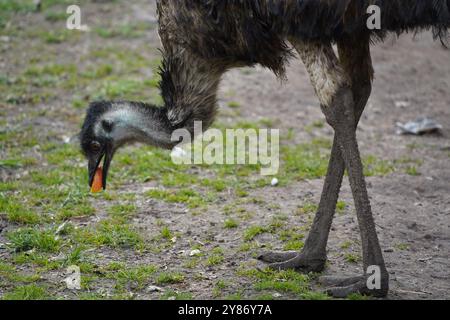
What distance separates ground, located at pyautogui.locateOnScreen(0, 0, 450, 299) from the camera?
240 inches

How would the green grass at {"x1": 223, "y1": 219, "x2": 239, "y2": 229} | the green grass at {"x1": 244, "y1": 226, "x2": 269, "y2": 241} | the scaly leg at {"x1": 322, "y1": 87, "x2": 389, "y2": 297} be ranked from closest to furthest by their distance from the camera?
the scaly leg at {"x1": 322, "y1": 87, "x2": 389, "y2": 297}
the green grass at {"x1": 244, "y1": 226, "x2": 269, "y2": 241}
the green grass at {"x1": 223, "y1": 219, "x2": 239, "y2": 229}

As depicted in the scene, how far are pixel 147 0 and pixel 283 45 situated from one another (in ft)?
27.2

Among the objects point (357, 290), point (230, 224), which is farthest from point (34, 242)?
point (357, 290)

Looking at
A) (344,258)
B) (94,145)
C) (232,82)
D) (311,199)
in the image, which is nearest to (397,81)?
(232,82)

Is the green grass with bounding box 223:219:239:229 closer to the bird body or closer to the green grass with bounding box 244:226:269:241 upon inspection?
the green grass with bounding box 244:226:269:241

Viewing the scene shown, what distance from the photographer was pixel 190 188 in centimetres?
802

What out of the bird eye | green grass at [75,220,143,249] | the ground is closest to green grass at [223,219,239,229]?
the ground

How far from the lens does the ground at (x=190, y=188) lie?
610cm

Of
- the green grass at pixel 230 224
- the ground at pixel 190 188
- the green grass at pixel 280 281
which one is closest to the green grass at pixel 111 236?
the ground at pixel 190 188

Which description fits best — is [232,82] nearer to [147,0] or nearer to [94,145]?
[147,0]

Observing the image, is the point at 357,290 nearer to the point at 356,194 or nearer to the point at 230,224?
the point at 356,194

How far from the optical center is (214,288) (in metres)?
5.84

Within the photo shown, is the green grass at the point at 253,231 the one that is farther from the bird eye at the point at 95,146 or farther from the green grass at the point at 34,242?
the green grass at the point at 34,242

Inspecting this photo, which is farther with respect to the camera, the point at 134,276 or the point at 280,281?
the point at 134,276
